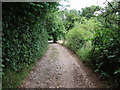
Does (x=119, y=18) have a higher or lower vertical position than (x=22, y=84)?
higher

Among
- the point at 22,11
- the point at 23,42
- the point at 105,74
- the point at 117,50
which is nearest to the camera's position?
the point at 117,50

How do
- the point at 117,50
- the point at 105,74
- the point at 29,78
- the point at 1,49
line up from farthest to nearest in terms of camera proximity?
the point at 29,78 → the point at 105,74 → the point at 117,50 → the point at 1,49

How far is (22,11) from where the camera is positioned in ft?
11.3

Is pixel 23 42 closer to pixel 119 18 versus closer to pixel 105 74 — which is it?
pixel 105 74

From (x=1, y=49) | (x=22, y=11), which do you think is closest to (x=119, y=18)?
(x=22, y=11)

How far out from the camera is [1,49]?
2.53 metres

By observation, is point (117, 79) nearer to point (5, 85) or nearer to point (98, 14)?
point (98, 14)

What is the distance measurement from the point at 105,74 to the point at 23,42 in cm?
348

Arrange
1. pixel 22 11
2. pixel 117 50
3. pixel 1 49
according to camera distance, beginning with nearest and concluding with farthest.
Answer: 1. pixel 1 49
2. pixel 117 50
3. pixel 22 11

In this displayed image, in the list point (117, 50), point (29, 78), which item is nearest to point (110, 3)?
point (117, 50)

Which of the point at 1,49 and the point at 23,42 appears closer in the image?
the point at 1,49

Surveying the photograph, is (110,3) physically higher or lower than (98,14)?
A: higher

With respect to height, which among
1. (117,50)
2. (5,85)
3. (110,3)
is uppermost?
(110,3)

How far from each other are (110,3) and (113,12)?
0.33 metres
